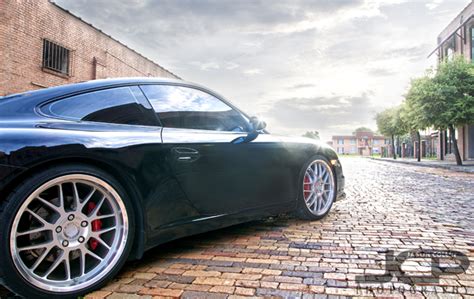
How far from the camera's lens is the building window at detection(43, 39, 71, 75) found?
13.1 metres

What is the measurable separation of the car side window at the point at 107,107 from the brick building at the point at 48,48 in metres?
11.1

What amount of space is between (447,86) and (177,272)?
21.8m

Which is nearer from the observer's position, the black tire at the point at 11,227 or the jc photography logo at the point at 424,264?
the black tire at the point at 11,227

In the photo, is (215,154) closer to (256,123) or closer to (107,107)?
(256,123)

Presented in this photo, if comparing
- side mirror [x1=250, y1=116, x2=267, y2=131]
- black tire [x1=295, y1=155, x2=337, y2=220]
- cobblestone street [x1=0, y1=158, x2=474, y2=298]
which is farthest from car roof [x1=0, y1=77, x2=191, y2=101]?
black tire [x1=295, y1=155, x2=337, y2=220]

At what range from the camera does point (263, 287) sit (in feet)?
7.18

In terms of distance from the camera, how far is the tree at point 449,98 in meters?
19.7

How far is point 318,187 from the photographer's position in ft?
13.5

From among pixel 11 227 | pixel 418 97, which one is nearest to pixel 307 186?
pixel 11 227

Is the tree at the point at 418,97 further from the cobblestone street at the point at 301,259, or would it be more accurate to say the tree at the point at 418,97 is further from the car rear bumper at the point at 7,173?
the car rear bumper at the point at 7,173

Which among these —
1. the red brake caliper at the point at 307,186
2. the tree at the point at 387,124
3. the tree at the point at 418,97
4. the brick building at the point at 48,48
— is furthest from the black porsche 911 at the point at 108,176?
the tree at the point at 387,124

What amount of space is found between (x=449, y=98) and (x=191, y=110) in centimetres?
2148

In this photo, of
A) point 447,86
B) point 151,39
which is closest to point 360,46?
point 151,39

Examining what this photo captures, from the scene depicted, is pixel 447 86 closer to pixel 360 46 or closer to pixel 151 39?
pixel 360 46
